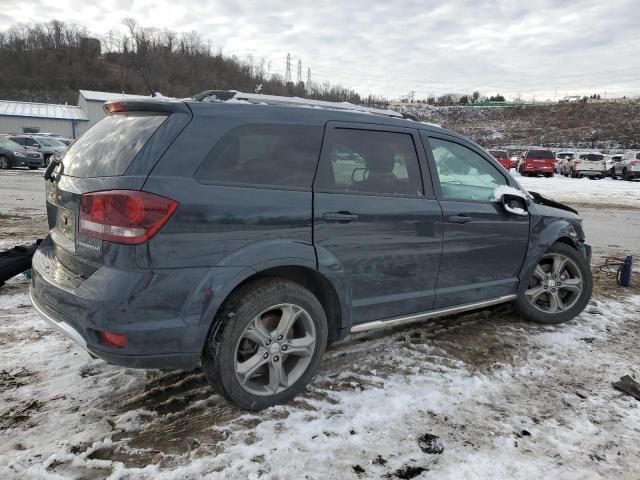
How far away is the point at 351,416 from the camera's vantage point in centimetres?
287

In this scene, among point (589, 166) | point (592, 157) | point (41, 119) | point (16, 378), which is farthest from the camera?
point (41, 119)

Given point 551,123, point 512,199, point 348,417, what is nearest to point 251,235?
point 348,417

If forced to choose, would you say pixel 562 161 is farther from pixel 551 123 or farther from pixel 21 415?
pixel 551 123

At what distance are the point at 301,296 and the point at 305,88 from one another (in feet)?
324

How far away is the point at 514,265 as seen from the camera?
13.8 feet

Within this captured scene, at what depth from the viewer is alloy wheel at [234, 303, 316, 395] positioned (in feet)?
9.34

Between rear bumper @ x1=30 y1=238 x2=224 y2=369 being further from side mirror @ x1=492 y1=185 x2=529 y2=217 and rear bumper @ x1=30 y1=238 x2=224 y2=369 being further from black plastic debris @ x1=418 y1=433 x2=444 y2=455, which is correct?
side mirror @ x1=492 y1=185 x2=529 y2=217

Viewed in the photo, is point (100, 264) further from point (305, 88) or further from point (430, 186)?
point (305, 88)

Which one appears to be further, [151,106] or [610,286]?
[610,286]

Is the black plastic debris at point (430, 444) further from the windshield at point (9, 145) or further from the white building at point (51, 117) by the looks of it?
the white building at point (51, 117)

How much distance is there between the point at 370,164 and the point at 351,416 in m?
1.65

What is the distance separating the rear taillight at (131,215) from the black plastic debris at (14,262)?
2.73 m

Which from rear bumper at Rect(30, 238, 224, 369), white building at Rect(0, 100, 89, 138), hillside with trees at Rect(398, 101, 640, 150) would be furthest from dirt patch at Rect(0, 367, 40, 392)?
hillside with trees at Rect(398, 101, 640, 150)

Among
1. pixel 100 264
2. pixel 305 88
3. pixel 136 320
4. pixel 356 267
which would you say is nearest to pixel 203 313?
pixel 136 320
